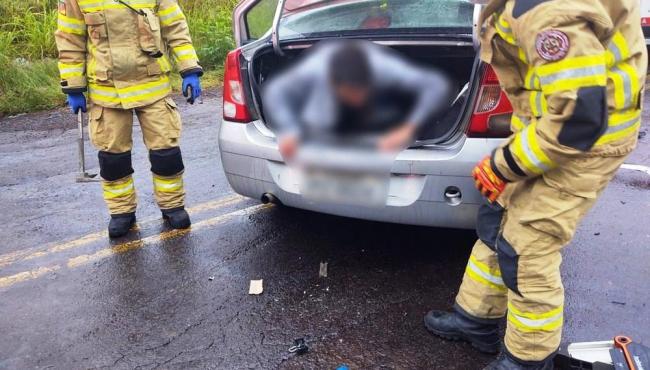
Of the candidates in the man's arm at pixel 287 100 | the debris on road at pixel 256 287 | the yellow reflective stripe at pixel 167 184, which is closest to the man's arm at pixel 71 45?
the yellow reflective stripe at pixel 167 184

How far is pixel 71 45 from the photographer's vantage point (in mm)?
3691

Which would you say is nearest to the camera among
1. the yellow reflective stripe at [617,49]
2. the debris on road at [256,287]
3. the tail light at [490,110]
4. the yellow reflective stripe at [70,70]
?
the yellow reflective stripe at [617,49]

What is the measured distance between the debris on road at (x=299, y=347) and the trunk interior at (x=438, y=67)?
3.56ft

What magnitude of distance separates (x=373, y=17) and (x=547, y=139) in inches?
71.5

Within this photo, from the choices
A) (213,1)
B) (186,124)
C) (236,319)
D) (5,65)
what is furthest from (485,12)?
(213,1)

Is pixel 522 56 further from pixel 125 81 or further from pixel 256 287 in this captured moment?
pixel 125 81

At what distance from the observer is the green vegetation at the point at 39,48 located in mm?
7605

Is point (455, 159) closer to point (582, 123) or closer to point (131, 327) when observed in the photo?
point (582, 123)

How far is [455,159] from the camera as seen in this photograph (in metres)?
2.82

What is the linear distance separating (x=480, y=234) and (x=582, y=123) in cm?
79

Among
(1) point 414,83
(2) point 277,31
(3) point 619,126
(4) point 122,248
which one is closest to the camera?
(3) point 619,126

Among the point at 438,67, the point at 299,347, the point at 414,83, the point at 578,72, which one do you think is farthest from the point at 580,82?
the point at 438,67

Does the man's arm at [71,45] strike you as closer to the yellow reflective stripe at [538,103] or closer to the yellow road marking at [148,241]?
the yellow road marking at [148,241]

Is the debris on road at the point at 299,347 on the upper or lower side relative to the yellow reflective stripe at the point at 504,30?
lower
